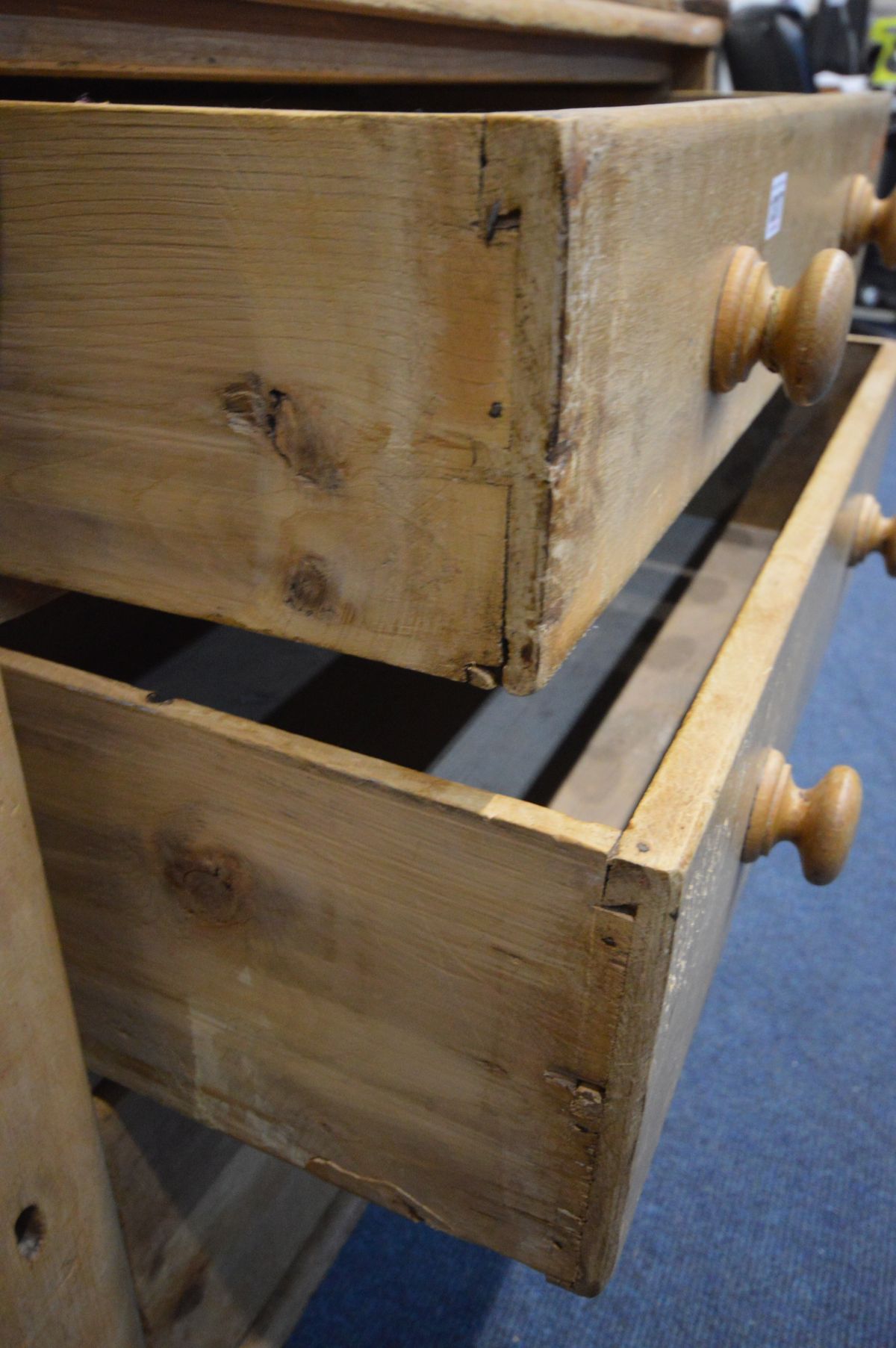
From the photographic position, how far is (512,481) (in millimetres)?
300

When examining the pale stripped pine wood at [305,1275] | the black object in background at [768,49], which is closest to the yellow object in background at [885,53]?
the black object in background at [768,49]

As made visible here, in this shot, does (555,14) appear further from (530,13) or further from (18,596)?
(18,596)

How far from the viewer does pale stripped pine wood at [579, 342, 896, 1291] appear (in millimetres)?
321

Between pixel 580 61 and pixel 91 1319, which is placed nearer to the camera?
pixel 91 1319

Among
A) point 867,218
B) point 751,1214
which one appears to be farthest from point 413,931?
point 867,218

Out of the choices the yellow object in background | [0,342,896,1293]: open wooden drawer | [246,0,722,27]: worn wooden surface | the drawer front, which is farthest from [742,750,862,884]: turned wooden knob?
the yellow object in background

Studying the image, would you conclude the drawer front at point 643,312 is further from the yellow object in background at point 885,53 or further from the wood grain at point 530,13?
the yellow object in background at point 885,53

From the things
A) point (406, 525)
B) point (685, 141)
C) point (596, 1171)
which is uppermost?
point (685, 141)

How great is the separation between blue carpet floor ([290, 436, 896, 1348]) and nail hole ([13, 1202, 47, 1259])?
1.16 feet

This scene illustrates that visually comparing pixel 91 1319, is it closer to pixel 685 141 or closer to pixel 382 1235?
pixel 382 1235

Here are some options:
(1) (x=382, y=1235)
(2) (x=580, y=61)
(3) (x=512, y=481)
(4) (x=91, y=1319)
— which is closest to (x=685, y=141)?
(3) (x=512, y=481)

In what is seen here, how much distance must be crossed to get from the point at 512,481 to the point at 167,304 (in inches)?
5.2

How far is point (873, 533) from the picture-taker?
820mm

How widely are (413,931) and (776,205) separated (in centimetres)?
40
